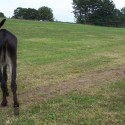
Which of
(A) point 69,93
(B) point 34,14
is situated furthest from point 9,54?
(B) point 34,14

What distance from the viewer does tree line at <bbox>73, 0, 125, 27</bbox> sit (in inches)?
3314

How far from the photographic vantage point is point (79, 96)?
8.80 metres

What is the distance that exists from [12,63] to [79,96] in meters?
1.81

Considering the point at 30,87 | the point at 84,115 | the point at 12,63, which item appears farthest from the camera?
the point at 30,87

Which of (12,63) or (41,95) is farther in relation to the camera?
(41,95)

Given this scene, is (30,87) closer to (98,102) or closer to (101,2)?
(98,102)

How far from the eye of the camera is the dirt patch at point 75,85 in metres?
8.95

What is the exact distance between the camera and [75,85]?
10156 mm

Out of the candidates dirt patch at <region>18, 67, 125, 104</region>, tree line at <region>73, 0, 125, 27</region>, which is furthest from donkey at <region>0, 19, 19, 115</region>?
tree line at <region>73, 0, 125, 27</region>

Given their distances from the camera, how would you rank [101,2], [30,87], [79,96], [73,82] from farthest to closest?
[101,2], [73,82], [30,87], [79,96]

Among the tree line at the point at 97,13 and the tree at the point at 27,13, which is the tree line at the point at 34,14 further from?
the tree line at the point at 97,13

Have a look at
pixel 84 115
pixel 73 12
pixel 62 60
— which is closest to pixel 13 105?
pixel 84 115

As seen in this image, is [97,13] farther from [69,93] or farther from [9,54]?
[9,54]

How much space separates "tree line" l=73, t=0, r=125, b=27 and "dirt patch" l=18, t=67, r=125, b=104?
6969cm
